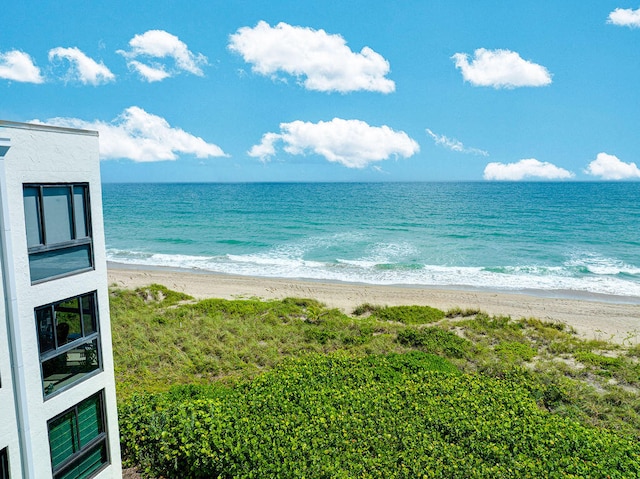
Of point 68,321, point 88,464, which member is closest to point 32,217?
point 68,321

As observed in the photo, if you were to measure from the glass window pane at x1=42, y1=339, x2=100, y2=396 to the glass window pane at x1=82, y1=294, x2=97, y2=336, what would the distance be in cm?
23

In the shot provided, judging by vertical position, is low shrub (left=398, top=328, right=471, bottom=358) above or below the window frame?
below

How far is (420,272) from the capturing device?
1318 inches

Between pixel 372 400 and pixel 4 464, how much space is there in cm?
687

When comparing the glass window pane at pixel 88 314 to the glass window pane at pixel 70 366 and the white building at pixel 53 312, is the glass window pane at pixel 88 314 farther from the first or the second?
the glass window pane at pixel 70 366

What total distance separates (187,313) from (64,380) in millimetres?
12728

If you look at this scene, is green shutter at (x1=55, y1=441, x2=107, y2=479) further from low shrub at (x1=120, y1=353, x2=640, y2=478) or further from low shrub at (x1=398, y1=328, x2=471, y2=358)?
low shrub at (x1=398, y1=328, x2=471, y2=358)

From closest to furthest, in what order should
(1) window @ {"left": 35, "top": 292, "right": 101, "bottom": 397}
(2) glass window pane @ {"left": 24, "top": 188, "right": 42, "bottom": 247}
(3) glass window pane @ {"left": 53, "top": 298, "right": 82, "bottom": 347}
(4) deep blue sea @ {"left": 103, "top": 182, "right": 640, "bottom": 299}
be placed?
(2) glass window pane @ {"left": 24, "top": 188, "right": 42, "bottom": 247} → (1) window @ {"left": 35, "top": 292, "right": 101, "bottom": 397} → (3) glass window pane @ {"left": 53, "top": 298, "right": 82, "bottom": 347} → (4) deep blue sea @ {"left": 103, "top": 182, "right": 640, "bottom": 299}

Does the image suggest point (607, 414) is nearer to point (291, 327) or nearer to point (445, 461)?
point (445, 461)

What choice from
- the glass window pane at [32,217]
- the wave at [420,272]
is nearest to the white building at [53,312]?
Answer: the glass window pane at [32,217]

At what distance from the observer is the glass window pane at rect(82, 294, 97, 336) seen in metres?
7.97

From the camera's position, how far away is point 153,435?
29.8 ft

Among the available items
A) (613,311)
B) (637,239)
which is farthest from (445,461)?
(637,239)

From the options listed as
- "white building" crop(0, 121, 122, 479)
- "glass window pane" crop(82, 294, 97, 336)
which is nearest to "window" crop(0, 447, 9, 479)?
"white building" crop(0, 121, 122, 479)
